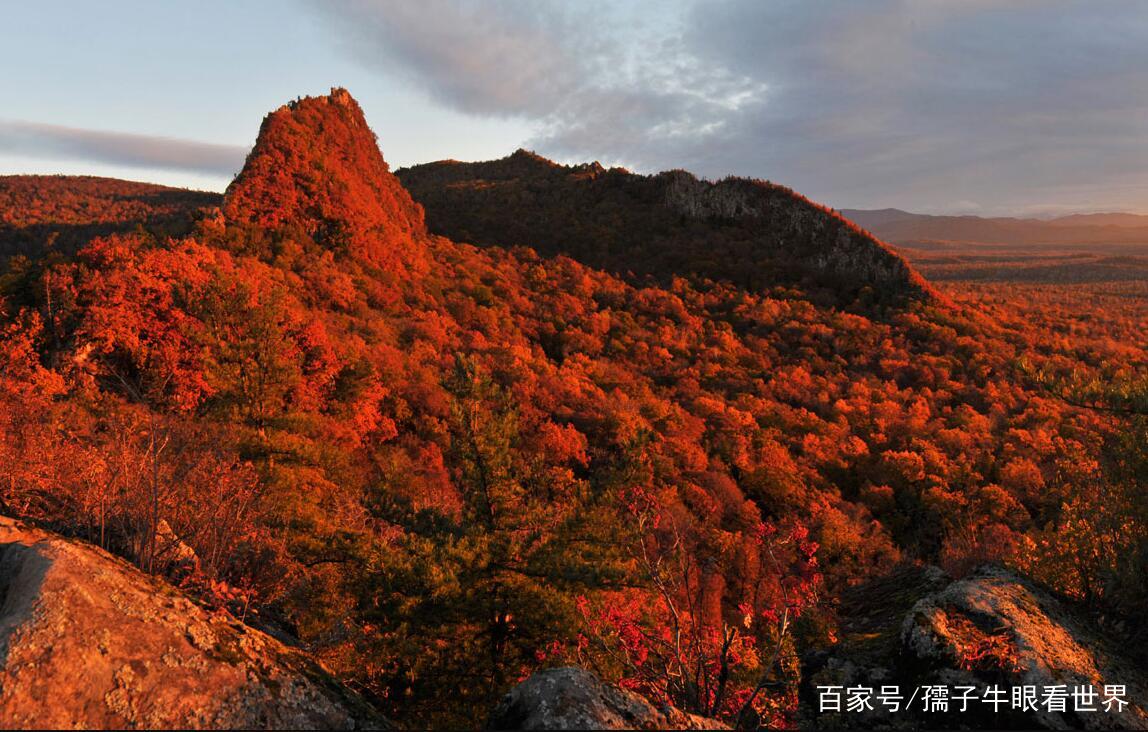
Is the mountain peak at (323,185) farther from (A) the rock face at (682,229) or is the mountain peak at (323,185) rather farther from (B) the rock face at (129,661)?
(B) the rock face at (129,661)

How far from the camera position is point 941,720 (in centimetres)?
466

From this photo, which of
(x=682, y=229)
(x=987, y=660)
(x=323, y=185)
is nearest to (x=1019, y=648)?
(x=987, y=660)

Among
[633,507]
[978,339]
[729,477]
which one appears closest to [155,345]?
[633,507]

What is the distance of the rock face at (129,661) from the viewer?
298 cm

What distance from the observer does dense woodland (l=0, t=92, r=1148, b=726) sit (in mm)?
7125

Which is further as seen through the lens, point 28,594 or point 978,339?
point 978,339

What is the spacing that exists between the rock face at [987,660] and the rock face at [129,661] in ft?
15.3

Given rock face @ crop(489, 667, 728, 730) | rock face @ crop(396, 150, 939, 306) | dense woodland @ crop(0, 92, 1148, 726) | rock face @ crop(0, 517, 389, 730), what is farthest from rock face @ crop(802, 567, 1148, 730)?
rock face @ crop(396, 150, 939, 306)

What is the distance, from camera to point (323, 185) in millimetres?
38188

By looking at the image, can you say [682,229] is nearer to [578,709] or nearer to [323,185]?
[323,185]

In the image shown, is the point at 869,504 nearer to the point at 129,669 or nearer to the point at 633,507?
the point at 633,507

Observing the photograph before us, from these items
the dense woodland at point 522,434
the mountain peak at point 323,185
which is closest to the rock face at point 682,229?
the dense woodland at point 522,434

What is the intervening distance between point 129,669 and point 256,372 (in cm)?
1134

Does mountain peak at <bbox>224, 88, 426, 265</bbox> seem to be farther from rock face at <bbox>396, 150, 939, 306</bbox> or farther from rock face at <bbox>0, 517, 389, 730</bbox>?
rock face at <bbox>0, 517, 389, 730</bbox>
